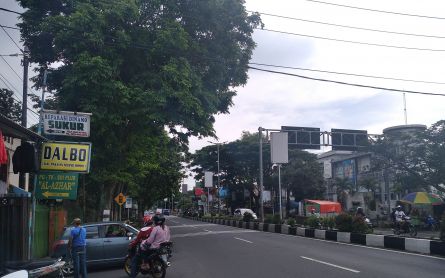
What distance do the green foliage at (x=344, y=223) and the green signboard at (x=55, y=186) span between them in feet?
42.8

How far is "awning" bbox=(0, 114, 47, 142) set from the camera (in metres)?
9.45

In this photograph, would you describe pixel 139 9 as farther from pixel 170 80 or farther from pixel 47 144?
pixel 47 144

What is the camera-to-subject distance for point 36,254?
16906 millimetres

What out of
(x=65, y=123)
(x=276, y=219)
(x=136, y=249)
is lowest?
(x=276, y=219)

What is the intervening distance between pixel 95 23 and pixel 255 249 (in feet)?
36.3

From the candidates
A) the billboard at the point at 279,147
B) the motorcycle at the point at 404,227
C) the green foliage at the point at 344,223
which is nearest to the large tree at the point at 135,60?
the billboard at the point at 279,147

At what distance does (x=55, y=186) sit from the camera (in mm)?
13820

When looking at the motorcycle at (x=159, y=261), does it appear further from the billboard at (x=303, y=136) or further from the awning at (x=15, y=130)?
the billboard at (x=303, y=136)

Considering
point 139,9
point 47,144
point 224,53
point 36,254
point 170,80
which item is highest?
point 139,9

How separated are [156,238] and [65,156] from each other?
189 inches

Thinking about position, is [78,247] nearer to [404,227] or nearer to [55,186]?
[55,186]

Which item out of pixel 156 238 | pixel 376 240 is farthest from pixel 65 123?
pixel 376 240

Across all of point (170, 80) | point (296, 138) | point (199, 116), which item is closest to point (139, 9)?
point (170, 80)

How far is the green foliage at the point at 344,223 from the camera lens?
2134 centimetres
